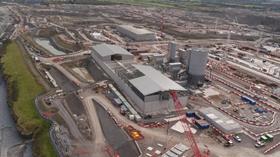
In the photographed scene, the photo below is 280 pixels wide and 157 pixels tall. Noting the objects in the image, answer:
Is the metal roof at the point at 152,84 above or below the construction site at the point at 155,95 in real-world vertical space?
above

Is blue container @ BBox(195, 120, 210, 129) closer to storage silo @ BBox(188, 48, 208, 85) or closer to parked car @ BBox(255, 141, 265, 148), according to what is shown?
parked car @ BBox(255, 141, 265, 148)

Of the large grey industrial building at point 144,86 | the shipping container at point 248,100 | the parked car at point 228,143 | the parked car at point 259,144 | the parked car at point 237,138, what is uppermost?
the large grey industrial building at point 144,86

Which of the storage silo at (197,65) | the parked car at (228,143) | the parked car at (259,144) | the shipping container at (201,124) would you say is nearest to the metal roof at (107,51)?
the storage silo at (197,65)

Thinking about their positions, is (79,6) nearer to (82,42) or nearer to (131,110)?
(82,42)

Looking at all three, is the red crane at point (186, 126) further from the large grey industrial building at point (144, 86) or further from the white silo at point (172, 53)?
the white silo at point (172, 53)

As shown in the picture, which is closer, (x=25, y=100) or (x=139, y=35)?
(x=25, y=100)

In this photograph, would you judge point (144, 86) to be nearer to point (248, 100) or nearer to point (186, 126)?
point (186, 126)

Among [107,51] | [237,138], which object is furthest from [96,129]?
[107,51]

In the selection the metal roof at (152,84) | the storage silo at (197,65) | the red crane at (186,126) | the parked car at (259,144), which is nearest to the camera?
the red crane at (186,126)
